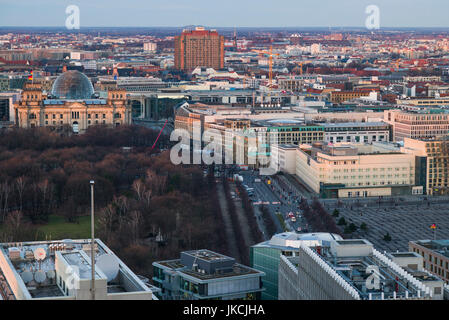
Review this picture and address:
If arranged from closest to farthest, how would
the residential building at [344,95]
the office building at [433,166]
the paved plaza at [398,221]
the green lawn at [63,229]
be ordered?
the green lawn at [63,229] → the paved plaza at [398,221] → the office building at [433,166] → the residential building at [344,95]

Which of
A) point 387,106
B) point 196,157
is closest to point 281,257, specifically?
point 196,157

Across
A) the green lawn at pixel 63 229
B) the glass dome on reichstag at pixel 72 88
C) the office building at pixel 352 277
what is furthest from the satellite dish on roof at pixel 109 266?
the glass dome on reichstag at pixel 72 88

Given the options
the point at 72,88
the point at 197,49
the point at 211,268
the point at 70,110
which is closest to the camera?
the point at 211,268

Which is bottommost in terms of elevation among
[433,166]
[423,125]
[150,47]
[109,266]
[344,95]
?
[344,95]

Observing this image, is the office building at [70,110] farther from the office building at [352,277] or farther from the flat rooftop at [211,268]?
the office building at [352,277]

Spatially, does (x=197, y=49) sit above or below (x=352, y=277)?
below

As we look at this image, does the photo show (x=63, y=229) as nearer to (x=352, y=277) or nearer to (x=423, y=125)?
(x=352, y=277)

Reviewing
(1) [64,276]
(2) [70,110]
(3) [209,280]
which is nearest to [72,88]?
(2) [70,110]
